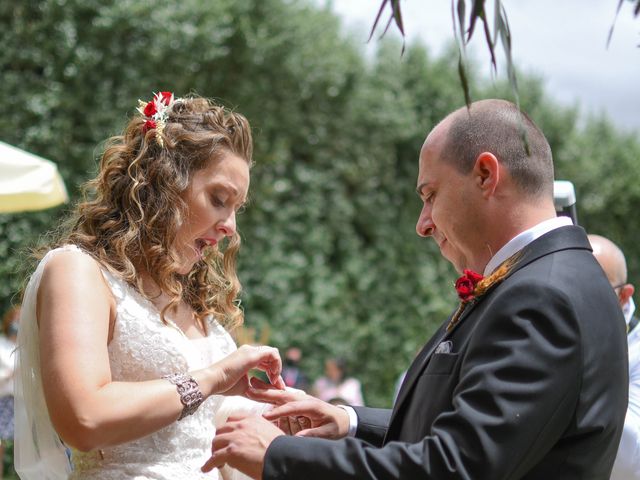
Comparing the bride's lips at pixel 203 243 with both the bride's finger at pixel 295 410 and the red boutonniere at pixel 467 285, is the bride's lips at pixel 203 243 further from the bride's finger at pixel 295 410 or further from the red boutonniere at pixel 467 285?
the red boutonniere at pixel 467 285

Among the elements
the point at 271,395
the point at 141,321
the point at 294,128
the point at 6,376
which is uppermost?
the point at 141,321

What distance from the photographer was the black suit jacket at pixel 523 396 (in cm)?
208

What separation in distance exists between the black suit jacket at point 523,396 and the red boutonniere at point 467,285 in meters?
0.10

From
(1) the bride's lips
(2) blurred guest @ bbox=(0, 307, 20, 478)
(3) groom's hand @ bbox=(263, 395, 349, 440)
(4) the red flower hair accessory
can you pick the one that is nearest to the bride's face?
(1) the bride's lips

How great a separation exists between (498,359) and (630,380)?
2.06 m

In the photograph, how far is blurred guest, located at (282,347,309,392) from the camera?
28.9 ft

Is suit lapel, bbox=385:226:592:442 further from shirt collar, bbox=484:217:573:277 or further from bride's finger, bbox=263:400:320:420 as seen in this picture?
bride's finger, bbox=263:400:320:420

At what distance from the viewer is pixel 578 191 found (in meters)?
13.0

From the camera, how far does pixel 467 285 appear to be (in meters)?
2.49

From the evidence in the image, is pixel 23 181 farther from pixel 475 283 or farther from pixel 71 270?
pixel 475 283

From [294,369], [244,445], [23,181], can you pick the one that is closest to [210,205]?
[244,445]

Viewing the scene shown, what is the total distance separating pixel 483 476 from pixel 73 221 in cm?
171

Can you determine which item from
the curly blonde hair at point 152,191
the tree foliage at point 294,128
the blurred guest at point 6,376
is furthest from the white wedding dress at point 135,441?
the tree foliage at point 294,128

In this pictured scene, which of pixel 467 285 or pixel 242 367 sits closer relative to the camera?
pixel 467 285
